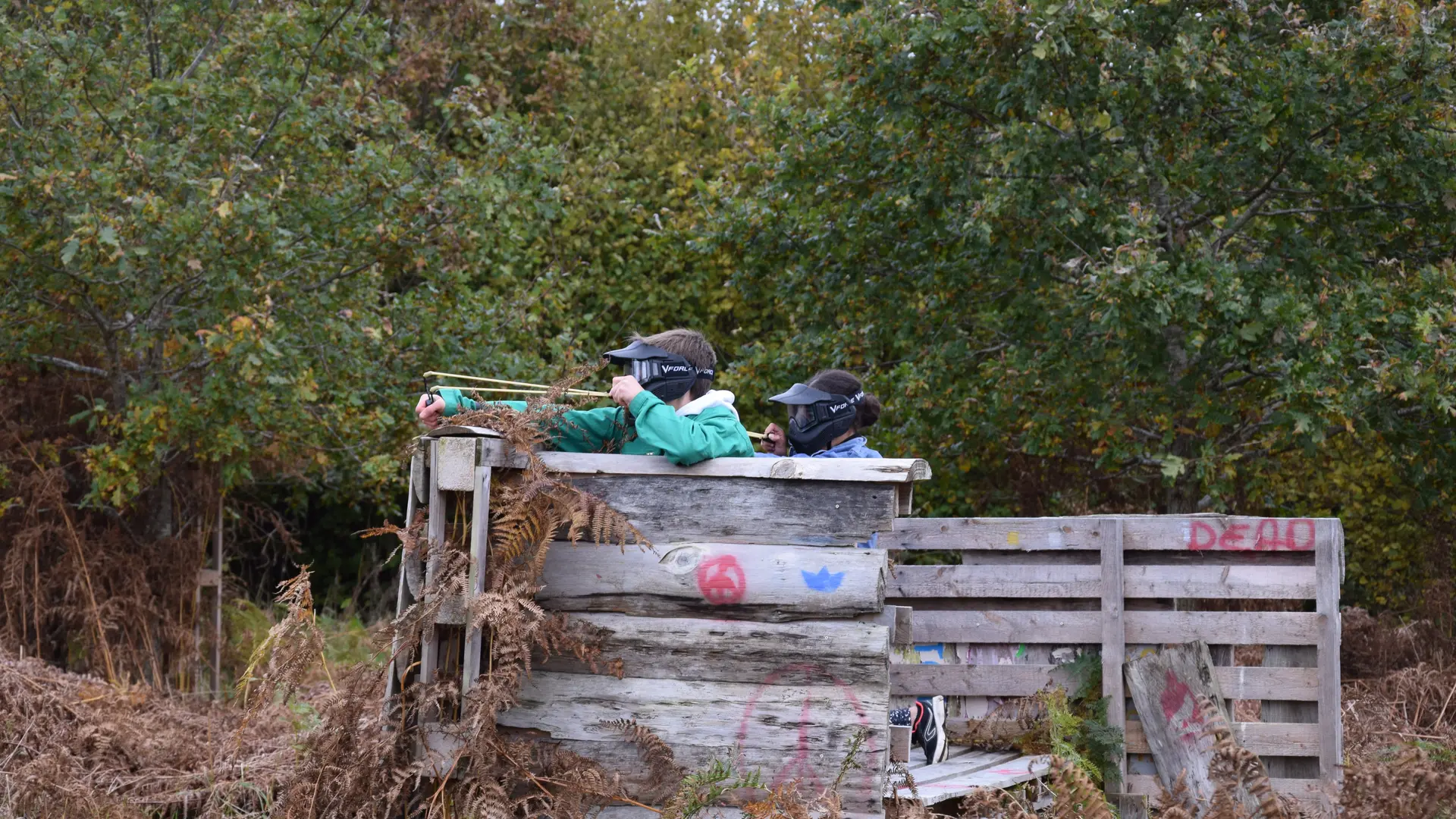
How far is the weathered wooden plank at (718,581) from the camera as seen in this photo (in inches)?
180

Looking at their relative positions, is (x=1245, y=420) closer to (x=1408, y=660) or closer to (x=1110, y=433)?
(x=1110, y=433)

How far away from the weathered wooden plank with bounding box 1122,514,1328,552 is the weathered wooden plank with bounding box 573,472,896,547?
233cm

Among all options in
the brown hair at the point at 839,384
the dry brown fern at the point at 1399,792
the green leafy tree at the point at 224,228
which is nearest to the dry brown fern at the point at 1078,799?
the dry brown fern at the point at 1399,792

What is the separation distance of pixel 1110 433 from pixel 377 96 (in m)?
6.28

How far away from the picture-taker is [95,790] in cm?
631

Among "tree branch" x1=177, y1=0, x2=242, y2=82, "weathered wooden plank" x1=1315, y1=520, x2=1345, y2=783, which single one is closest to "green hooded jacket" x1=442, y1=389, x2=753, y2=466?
"weathered wooden plank" x1=1315, y1=520, x2=1345, y2=783

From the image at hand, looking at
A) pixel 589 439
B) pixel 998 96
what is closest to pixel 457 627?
pixel 589 439

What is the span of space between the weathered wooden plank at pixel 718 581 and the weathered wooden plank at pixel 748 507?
0.16 feet

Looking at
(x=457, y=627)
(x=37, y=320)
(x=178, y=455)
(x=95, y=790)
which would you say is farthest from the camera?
(x=178, y=455)

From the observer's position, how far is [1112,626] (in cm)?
642

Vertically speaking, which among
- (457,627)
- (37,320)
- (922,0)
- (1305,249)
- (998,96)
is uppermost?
(922,0)

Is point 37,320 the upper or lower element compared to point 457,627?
upper

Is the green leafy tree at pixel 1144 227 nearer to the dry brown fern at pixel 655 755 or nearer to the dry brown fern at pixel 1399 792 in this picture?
the dry brown fern at pixel 1399 792

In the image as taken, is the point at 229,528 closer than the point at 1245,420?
No
